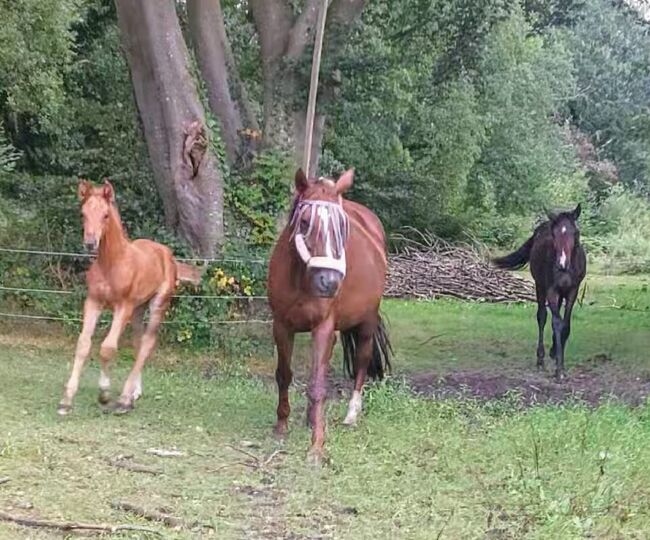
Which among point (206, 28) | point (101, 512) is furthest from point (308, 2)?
point (101, 512)

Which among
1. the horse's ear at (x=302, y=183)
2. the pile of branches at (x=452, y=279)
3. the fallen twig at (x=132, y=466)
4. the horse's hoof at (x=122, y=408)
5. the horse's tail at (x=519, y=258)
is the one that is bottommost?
the pile of branches at (x=452, y=279)

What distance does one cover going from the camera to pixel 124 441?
5.84 m

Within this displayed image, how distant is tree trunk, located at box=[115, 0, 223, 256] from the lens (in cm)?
952

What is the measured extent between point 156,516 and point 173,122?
608 cm

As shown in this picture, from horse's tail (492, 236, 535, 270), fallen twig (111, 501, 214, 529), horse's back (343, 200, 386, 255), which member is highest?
horse's back (343, 200, 386, 255)

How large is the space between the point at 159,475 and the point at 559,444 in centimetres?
232

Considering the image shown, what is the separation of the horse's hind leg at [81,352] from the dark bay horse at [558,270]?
15.3 feet

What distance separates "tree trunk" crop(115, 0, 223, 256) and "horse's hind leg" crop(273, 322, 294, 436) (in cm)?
393

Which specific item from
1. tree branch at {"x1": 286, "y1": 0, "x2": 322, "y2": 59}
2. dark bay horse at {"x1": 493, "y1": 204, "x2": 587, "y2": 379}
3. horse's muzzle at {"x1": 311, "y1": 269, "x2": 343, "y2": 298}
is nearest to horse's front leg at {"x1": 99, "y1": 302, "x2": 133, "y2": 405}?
horse's muzzle at {"x1": 311, "y1": 269, "x2": 343, "y2": 298}

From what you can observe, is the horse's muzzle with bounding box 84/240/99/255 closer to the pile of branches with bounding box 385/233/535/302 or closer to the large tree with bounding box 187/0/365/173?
the large tree with bounding box 187/0/365/173

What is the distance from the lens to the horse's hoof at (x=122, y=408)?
6.68m

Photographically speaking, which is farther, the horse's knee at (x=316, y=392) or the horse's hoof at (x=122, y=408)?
the horse's hoof at (x=122, y=408)

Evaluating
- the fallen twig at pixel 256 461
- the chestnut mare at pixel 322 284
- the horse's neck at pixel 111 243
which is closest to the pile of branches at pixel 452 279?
the chestnut mare at pixel 322 284

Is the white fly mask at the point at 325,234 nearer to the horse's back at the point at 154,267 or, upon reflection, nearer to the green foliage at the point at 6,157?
the horse's back at the point at 154,267
